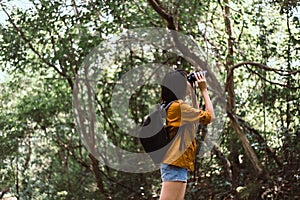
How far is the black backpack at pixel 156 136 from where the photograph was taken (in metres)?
3.91

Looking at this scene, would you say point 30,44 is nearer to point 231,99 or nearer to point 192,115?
point 231,99

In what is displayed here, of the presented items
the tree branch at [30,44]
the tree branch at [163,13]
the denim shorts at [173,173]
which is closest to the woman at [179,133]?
the denim shorts at [173,173]

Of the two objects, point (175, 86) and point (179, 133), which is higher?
point (175, 86)

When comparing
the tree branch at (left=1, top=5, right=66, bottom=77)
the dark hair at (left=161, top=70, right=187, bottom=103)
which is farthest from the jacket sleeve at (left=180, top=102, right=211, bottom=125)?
the tree branch at (left=1, top=5, right=66, bottom=77)

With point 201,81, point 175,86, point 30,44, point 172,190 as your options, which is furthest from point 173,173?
point 30,44

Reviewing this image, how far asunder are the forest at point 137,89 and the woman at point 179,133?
2.59 m

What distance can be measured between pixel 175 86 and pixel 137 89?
4.86 meters

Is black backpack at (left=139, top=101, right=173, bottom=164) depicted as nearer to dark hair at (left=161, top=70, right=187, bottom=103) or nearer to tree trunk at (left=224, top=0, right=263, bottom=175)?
dark hair at (left=161, top=70, right=187, bottom=103)

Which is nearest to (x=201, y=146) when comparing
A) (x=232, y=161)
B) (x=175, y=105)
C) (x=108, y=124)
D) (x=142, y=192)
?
(x=232, y=161)

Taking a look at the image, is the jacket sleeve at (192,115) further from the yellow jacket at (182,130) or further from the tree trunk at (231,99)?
Answer: the tree trunk at (231,99)

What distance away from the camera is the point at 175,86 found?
4.02 meters

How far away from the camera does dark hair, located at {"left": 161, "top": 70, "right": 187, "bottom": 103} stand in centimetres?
400

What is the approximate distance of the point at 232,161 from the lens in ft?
25.6

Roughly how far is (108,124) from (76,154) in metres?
1.22
